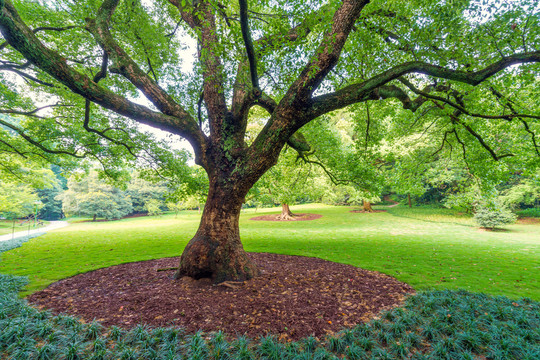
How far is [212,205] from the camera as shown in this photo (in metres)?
5.23

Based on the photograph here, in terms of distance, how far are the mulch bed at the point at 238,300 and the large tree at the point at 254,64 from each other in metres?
0.70

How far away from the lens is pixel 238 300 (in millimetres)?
4242

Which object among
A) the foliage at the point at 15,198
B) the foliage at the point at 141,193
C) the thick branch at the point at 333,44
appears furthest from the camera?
the foliage at the point at 141,193

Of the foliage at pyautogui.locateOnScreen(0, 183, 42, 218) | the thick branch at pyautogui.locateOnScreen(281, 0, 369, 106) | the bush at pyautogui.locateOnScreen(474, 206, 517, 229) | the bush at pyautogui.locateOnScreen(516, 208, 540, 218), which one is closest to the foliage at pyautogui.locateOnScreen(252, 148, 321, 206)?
the thick branch at pyautogui.locateOnScreen(281, 0, 369, 106)

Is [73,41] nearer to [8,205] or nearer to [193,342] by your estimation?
[193,342]

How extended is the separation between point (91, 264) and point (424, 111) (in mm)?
12430

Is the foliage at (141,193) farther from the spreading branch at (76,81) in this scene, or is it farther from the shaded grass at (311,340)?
the shaded grass at (311,340)

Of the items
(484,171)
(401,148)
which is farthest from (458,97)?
(401,148)

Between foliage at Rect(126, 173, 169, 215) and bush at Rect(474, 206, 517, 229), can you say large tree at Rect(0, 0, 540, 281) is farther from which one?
foliage at Rect(126, 173, 169, 215)

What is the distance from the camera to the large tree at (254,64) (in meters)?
3.91

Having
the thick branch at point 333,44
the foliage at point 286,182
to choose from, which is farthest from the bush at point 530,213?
Result: the thick branch at point 333,44

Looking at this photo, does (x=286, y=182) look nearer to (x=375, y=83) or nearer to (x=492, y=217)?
(x=375, y=83)

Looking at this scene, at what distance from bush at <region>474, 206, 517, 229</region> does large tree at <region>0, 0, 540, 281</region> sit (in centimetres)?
1078

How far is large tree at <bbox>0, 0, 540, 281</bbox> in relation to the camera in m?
3.91
